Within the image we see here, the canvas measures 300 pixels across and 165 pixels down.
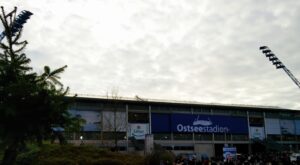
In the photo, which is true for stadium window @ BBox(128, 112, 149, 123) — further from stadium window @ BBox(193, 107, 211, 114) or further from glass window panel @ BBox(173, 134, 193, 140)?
stadium window @ BBox(193, 107, 211, 114)

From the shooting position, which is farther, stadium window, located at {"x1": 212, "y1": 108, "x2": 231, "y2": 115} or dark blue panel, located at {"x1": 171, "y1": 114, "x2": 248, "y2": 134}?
stadium window, located at {"x1": 212, "y1": 108, "x2": 231, "y2": 115}

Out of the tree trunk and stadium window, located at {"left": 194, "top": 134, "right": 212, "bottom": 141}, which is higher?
stadium window, located at {"left": 194, "top": 134, "right": 212, "bottom": 141}

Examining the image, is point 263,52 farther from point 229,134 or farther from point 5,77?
point 5,77

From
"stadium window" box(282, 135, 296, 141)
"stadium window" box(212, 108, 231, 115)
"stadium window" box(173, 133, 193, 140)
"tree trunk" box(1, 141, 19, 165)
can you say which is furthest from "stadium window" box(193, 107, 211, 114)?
"tree trunk" box(1, 141, 19, 165)

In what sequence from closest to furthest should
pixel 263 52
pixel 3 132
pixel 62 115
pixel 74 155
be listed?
1. pixel 3 132
2. pixel 62 115
3. pixel 74 155
4. pixel 263 52

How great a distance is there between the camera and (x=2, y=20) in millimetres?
14188

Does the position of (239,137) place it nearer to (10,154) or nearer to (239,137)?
(239,137)

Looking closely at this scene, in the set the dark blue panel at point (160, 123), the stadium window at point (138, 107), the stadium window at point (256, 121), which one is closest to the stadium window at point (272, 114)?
the stadium window at point (256, 121)

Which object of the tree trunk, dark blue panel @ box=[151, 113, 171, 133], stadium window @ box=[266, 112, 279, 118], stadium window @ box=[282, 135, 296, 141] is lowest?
the tree trunk

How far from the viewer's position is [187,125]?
77938 millimetres

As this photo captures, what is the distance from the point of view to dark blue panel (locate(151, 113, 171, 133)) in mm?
74625

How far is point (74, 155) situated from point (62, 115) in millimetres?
14059

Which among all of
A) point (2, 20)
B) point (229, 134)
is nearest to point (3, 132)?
point (2, 20)

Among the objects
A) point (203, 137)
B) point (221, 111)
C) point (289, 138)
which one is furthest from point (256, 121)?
point (203, 137)
